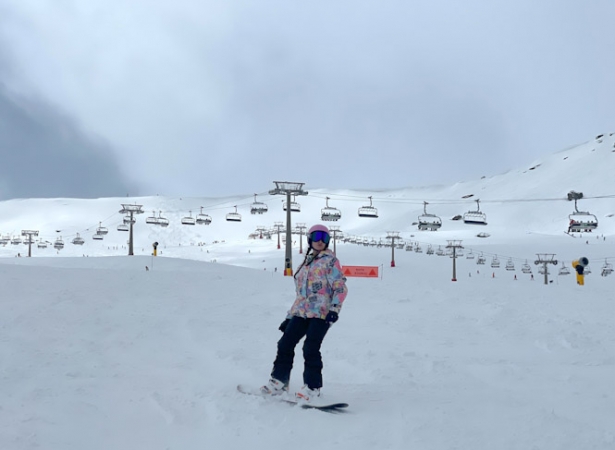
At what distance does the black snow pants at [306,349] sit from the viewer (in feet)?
16.5

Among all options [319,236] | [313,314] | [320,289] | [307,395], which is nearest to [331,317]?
[313,314]

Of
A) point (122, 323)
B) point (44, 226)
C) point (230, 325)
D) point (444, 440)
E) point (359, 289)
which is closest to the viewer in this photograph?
point (444, 440)

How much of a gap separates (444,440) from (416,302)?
34.4 ft

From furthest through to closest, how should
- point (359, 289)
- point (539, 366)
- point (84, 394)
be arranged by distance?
point (359, 289)
point (539, 366)
point (84, 394)

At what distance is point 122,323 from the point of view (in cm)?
879

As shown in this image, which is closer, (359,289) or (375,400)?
(375,400)

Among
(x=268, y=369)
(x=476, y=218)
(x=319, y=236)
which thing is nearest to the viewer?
(x=319, y=236)

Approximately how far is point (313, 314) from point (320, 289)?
0.28m

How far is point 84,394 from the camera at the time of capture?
4.77 meters

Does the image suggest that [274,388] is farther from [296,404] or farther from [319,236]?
[319,236]

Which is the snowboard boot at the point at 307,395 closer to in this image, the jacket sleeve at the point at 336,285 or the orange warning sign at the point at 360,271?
the jacket sleeve at the point at 336,285

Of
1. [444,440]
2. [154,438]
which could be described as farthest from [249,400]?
[444,440]

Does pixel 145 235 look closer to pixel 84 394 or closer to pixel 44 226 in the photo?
pixel 44 226

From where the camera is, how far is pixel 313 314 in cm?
516
